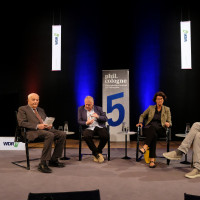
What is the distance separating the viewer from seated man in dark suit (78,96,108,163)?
12.6 ft

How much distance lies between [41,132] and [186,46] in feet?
14.2

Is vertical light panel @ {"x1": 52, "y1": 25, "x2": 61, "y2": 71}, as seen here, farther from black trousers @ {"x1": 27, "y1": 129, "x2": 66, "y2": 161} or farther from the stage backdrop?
black trousers @ {"x1": 27, "y1": 129, "x2": 66, "y2": 161}

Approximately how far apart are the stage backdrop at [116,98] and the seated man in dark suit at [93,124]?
195cm

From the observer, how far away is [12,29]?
709cm

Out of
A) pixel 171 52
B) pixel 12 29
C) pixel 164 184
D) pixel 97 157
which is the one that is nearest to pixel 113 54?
pixel 171 52

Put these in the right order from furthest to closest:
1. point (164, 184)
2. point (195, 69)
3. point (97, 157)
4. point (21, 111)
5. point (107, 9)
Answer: point (107, 9)
point (195, 69)
point (97, 157)
point (21, 111)
point (164, 184)

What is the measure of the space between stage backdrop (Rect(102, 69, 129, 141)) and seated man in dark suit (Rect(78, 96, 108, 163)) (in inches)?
76.7

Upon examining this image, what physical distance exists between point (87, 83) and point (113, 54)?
3.71 ft

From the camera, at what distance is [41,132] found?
3.41m

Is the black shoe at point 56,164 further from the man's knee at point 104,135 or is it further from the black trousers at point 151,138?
the black trousers at point 151,138

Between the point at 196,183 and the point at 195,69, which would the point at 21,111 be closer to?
the point at 196,183

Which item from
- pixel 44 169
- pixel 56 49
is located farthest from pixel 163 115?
pixel 56 49

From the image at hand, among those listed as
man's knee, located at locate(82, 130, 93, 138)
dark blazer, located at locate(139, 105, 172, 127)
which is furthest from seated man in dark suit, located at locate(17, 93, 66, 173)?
dark blazer, located at locate(139, 105, 172, 127)

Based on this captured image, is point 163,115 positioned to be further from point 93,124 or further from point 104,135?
point 93,124
